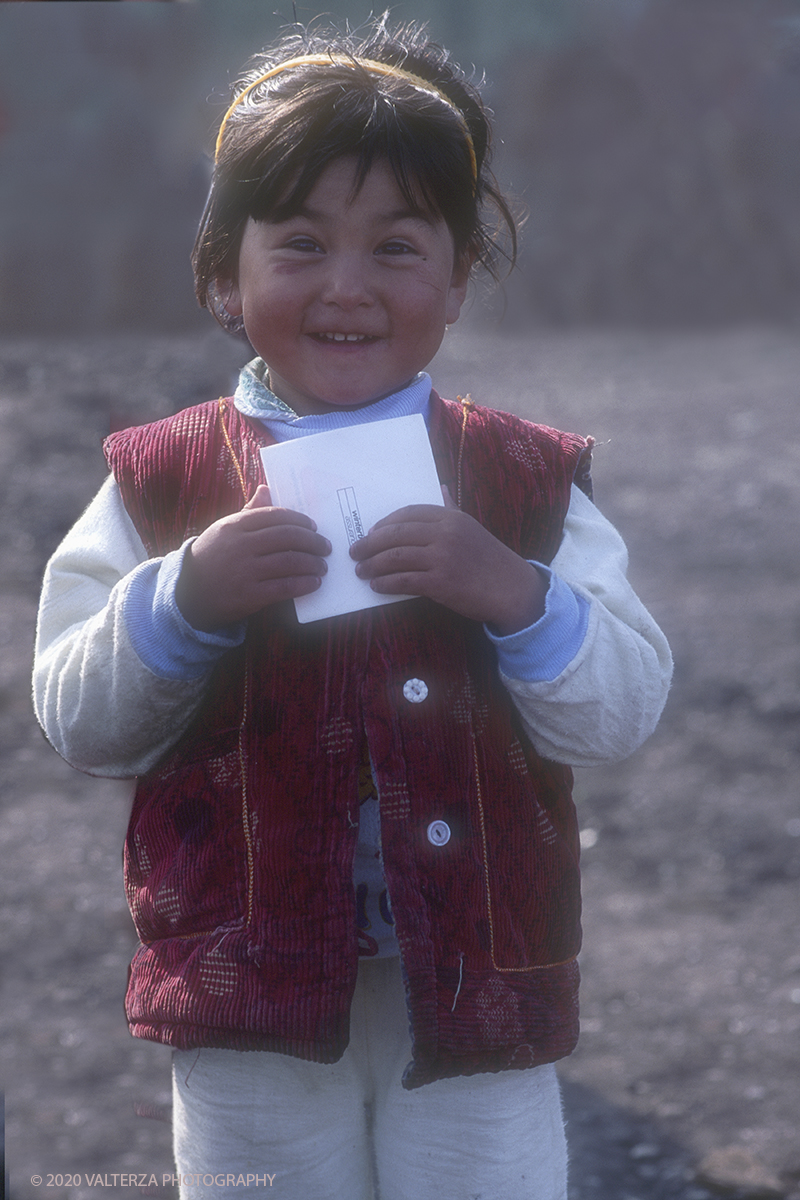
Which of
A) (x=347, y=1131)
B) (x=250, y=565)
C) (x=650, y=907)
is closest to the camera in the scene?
(x=250, y=565)

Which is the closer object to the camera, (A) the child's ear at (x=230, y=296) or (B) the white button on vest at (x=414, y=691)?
(B) the white button on vest at (x=414, y=691)

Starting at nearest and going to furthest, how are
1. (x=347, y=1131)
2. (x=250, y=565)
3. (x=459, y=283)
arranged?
(x=250, y=565)
(x=347, y=1131)
(x=459, y=283)

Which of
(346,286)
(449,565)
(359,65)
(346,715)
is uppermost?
(359,65)

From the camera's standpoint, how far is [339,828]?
1.24 m

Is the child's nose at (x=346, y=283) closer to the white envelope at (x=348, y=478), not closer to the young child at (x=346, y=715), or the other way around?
the young child at (x=346, y=715)

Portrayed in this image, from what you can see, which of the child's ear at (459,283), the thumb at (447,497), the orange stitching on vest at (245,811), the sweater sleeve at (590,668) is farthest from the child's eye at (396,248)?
the orange stitching on vest at (245,811)

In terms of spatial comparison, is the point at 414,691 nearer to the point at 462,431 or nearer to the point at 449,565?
the point at 449,565

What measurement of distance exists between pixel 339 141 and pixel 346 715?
55 cm

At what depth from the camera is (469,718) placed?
4.24 ft

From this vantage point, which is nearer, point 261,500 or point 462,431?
point 261,500

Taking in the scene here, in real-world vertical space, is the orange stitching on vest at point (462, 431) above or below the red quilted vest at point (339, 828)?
above

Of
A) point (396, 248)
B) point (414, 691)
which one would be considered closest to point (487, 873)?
point (414, 691)

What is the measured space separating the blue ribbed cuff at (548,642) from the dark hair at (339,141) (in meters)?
0.42

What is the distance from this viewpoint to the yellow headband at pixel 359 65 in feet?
4.42
